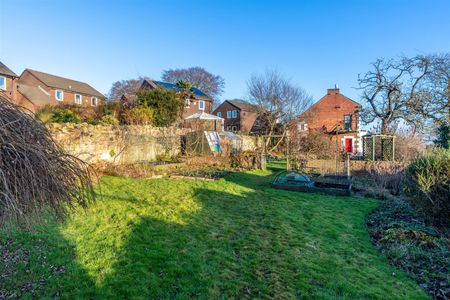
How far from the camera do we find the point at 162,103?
19609 mm

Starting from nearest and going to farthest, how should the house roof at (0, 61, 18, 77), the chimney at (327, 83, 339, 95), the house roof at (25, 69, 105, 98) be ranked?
the house roof at (0, 61, 18, 77), the chimney at (327, 83, 339, 95), the house roof at (25, 69, 105, 98)

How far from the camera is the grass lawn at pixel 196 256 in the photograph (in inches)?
147

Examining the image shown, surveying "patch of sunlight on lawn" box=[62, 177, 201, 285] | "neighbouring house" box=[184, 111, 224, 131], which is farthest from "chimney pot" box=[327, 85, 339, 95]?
"patch of sunlight on lawn" box=[62, 177, 201, 285]

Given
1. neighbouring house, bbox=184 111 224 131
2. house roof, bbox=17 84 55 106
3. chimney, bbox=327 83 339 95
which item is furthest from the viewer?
chimney, bbox=327 83 339 95

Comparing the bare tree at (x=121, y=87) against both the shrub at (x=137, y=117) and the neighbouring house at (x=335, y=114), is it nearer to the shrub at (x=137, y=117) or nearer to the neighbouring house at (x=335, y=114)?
the neighbouring house at (x=335, y=114)

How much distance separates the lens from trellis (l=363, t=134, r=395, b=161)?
17.0m

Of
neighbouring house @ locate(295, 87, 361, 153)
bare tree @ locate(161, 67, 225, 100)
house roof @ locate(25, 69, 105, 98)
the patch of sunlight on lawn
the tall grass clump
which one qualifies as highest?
bare tree @ locate(161, 67, 225, 100)

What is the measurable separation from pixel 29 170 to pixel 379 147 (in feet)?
64.0

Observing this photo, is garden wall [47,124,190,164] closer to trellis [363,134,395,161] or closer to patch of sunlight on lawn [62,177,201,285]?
patch of sunlight on lawn [62,177,201,285]

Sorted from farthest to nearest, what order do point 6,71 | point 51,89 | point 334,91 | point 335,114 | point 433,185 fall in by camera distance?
point 51,89, point 334,91, point 335,114, point 6,71, point 433,185

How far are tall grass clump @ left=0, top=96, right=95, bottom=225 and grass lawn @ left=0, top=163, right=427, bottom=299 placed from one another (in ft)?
4.79

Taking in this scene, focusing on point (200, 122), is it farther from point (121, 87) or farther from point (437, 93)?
point (121, 87)

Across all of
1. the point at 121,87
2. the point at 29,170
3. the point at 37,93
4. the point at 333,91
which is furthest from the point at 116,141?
the point at 121,87

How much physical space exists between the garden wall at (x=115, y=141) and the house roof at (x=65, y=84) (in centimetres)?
2739
